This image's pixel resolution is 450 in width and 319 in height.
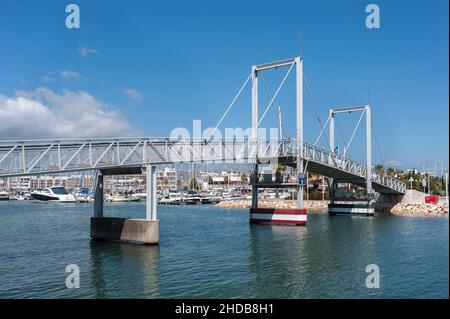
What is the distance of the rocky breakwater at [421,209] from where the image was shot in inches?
3446

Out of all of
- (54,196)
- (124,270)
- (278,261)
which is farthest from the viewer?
(54,196)

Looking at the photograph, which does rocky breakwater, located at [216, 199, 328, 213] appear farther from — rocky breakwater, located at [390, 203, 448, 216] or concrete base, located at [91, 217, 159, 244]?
concrete base, located at [91, 217, 159, 244]

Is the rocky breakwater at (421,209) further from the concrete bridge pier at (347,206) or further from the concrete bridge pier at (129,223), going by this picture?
the concrete bridge pier at (129,223)

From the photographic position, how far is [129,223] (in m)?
42.1

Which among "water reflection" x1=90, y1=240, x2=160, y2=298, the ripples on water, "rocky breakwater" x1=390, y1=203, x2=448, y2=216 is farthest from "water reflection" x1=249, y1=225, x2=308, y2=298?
"rocky breakwater" x1=390, y1=203, x2=448, y2=216

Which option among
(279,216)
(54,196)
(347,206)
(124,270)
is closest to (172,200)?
(54,196)

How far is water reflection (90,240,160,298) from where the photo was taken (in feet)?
82.8

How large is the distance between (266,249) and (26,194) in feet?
592

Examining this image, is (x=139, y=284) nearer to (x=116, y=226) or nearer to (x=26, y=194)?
(x=116, y=226)

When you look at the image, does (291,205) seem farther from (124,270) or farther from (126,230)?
(124,270)

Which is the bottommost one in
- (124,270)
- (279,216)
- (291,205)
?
(124,270)

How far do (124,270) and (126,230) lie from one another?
467 inches

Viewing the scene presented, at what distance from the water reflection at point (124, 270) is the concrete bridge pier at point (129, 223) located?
81cm

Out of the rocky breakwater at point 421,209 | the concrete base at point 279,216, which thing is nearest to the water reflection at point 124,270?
the concrete base at point 279,216
